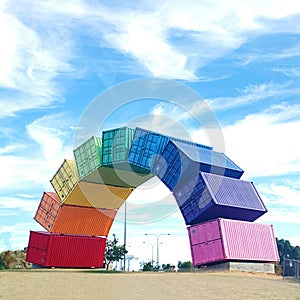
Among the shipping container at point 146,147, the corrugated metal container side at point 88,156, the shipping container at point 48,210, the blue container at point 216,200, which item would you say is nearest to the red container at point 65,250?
the shipping container at point 48,210

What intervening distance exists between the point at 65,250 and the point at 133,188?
12.0 m

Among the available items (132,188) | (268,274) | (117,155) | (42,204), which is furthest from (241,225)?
(42,204)

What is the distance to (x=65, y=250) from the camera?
5981 centimetres

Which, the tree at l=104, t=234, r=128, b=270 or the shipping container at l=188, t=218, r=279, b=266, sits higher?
the tree at l=104, t=234, r=128, b=270

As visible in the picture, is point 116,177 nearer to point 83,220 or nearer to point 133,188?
point 133,188

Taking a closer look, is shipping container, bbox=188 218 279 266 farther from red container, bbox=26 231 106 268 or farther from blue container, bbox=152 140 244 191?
red container, bbox=26 231 106 268

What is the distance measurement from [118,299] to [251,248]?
945 inches

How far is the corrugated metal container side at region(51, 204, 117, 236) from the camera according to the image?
197ft

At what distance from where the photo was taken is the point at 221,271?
39531mm

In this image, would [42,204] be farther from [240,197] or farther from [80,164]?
[240,197]

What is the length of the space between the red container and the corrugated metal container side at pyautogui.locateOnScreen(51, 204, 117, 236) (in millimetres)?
874

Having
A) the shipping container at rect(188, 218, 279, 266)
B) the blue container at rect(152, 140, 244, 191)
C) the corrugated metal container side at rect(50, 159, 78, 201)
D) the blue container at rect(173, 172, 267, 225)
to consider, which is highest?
the corrugated metal container side at rect(50, 159, 78, 201)

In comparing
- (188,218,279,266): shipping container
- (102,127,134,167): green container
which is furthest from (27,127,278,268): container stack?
(102,127,134,167): green container

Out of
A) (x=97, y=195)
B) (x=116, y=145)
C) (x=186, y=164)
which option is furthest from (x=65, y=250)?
(x=186, y=164)
